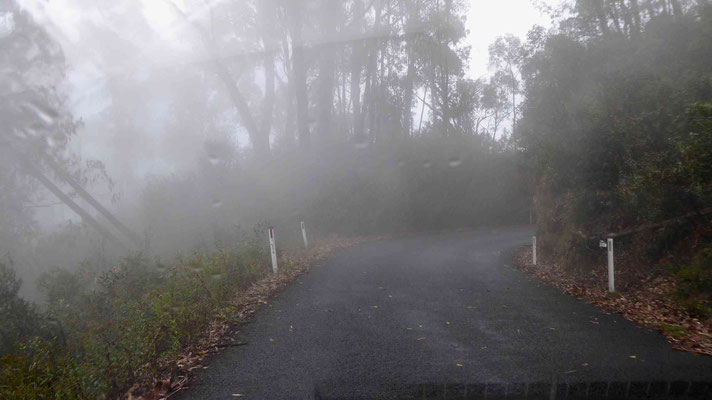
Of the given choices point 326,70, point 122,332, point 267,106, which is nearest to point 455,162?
point 326,70

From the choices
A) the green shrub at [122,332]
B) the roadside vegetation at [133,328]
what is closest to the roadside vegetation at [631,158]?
the roadside vegetation at [133,328]

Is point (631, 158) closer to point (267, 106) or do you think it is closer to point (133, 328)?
point (133, 328)

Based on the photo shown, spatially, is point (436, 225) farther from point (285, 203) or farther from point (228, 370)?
point (228, 370)

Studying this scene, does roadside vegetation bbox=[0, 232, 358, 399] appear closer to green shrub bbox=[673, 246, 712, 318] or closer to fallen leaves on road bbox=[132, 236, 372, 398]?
fallen leaves on road bbox=[132, 236, 372, 398]

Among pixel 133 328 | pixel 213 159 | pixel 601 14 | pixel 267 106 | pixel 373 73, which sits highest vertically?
pixel 373 73

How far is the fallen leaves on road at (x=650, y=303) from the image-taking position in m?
6.24

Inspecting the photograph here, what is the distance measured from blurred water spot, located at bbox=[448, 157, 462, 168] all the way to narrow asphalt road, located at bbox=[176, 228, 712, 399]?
2054 cm

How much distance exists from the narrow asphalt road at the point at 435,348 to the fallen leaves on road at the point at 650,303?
0.25 meters

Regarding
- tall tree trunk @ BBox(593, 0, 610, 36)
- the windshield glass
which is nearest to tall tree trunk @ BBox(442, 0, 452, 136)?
the windshield glass

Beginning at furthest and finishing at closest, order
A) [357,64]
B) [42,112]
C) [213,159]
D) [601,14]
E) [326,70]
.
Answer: [357,64]
[326,70]
[213,159]
[42,112]
[601,14]

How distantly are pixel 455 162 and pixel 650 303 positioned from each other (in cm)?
2312

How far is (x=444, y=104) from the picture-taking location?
3444cm

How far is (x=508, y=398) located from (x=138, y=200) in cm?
3160

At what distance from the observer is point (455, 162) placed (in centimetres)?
3078
